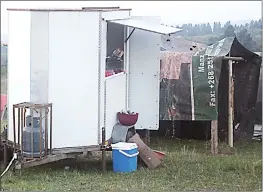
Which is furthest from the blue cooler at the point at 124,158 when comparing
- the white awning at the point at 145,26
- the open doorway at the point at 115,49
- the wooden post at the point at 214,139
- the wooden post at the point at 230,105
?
the wooden post at the point at 230,105

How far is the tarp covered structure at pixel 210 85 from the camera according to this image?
9609 millimetres

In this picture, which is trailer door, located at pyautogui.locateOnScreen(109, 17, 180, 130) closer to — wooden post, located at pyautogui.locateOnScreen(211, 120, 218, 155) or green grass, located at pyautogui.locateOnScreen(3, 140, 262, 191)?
Answer: green grass, located at pyautogui.locateOnScreen(3, 140, 262, 191)

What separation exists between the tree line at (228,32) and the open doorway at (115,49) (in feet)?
8.21

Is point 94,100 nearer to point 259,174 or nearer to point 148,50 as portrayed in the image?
point 148,50

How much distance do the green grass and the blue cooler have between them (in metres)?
0.13

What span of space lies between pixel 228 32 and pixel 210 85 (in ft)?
6.71

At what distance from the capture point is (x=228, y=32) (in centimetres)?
1115

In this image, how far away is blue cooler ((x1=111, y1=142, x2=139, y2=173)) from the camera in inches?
307

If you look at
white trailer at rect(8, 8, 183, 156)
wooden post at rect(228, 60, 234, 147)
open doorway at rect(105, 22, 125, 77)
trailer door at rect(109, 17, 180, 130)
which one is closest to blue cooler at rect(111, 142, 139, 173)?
white trailer at rect(8, 8, 183, 156)

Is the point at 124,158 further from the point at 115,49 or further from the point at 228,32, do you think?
the point at 228,32

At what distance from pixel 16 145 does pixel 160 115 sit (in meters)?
3.23

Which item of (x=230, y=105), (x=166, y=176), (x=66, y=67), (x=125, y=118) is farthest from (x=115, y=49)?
(x=230, y=105)

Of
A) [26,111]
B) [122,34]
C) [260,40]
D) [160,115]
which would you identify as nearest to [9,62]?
[26,111]

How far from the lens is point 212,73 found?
956 cm
